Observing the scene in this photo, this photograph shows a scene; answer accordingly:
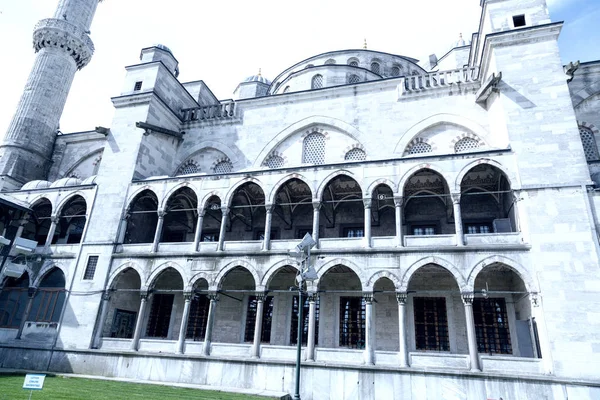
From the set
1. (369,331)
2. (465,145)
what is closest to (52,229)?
(369,331)

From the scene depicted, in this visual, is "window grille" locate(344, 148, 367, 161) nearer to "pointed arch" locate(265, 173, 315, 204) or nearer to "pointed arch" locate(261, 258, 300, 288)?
"pointed arch" locate(265, 173, 315, 204)

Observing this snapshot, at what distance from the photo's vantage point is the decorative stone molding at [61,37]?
26578 mm

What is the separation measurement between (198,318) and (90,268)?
18.6 feet

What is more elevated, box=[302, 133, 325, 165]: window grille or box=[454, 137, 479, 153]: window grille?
box=[302, 133, 325, 165]: window grille

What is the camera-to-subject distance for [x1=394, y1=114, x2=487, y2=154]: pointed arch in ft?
60.5

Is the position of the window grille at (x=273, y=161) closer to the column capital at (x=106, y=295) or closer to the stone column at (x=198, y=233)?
the stone column at (x=198, y=233)

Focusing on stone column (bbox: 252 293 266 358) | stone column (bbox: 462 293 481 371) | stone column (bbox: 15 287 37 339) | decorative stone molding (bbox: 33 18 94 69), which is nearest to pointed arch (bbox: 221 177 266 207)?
stone column (bbox: 252 293 266 358)

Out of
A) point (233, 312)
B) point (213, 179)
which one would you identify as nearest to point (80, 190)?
point (213, 179)

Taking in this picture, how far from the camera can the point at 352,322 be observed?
55.7 feet

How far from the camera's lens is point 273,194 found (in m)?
17.2

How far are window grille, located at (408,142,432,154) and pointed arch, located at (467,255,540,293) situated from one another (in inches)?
273

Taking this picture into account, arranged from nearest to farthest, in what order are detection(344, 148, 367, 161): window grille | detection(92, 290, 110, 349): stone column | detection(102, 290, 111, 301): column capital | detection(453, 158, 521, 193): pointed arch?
detection(453, 158, 521, 193): pointed arch, detection(92, 290, 110, 349): stone column, detection(102, 290, 111, 301): column capital, detection(344, 148, 367, 161): window grille

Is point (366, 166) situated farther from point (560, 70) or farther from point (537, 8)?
point (537, 8)

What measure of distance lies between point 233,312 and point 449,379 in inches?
399
